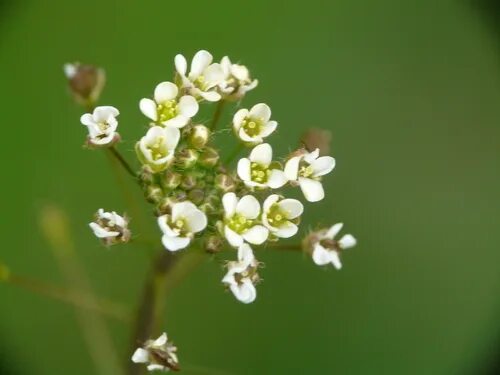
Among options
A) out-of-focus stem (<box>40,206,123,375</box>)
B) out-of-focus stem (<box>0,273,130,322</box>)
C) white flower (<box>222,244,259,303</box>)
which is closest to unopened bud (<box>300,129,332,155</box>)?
white flower (<box>222,244,259,303</box>)

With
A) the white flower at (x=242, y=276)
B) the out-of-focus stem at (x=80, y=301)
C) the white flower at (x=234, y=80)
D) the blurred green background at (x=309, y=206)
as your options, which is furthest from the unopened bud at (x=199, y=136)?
the blurred green background at (x=309, y=206)

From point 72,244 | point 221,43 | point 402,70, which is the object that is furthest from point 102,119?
point 402,70

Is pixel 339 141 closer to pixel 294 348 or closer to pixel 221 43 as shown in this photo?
pixel 221 43

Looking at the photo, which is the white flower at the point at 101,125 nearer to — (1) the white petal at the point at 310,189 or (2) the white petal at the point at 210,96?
(2) the white petal at the point at 210,96

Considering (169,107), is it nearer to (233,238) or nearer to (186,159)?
(186,159)

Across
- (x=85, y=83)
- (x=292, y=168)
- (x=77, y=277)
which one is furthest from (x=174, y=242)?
(x=77, y=277)

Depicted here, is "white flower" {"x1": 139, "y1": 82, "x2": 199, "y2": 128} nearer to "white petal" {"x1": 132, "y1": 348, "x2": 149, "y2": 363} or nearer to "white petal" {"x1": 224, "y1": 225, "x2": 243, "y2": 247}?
"white petal" {"x1": 224, "y1": 225, "x2": 243, "y2": 247}
